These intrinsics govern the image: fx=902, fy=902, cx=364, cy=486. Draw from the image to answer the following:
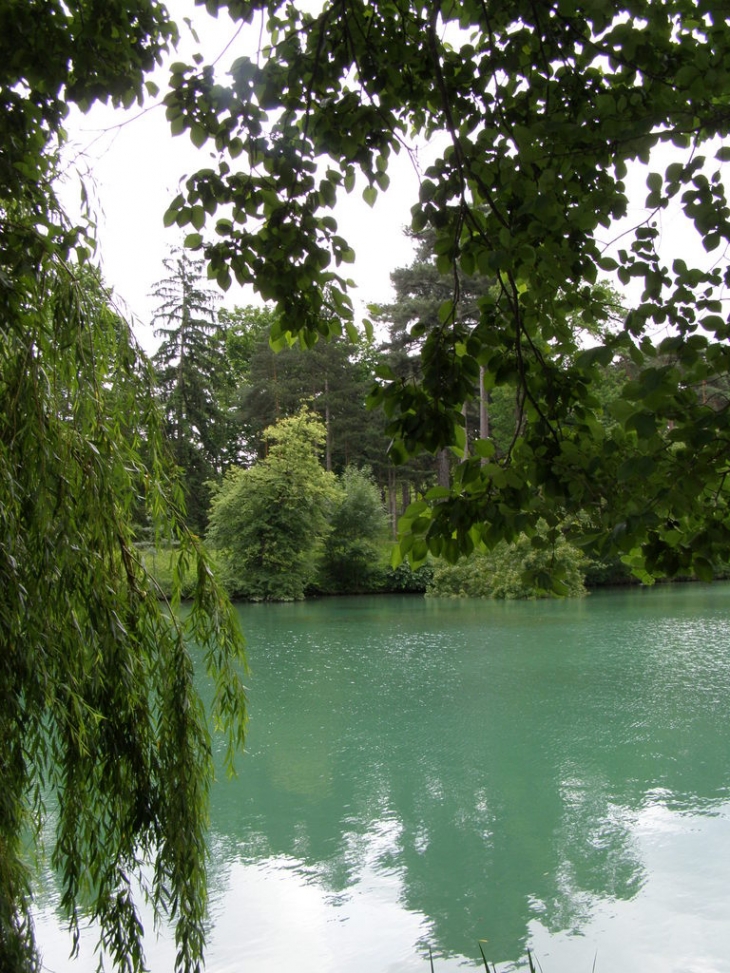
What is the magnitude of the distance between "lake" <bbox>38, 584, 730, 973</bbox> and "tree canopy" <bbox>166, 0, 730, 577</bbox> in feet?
10.5

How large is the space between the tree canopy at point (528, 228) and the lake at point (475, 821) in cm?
319

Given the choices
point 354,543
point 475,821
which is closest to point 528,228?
point 475,821

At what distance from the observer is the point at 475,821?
19.4 feet

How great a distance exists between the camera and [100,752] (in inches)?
115

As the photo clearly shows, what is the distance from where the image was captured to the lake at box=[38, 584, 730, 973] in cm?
437

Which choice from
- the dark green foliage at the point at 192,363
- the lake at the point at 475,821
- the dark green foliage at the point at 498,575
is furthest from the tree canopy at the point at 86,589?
the dark green foliage at the point at 192,363

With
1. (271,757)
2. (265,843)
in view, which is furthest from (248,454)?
(265,843)

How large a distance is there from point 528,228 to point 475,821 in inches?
200

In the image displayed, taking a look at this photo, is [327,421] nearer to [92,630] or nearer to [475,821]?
[475,821]

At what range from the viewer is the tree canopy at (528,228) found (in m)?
1.54

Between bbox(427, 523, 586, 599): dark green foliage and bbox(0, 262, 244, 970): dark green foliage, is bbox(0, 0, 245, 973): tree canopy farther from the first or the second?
bbox(427, 523, 586, 599): dark green foliage

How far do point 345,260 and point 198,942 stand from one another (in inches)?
88.6

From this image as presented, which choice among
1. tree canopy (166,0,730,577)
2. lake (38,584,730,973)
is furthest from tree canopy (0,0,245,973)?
lake (38,584,730,973)

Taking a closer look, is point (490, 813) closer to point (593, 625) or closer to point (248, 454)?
point (593, 625)
